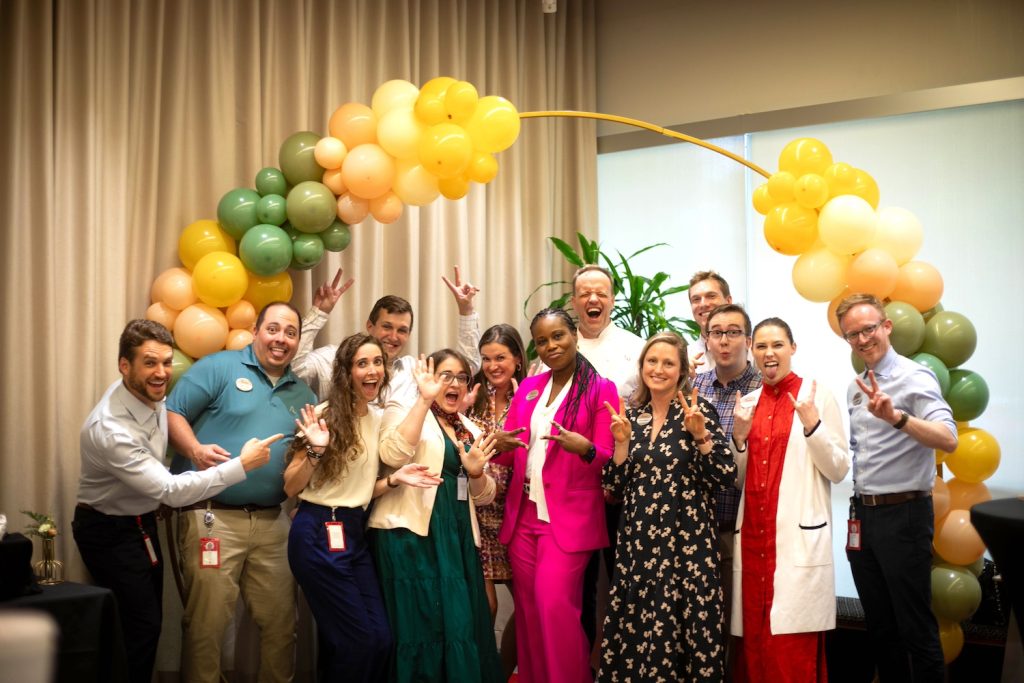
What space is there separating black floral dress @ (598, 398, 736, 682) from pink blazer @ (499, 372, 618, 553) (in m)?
0.14

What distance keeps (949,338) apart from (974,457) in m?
0.55

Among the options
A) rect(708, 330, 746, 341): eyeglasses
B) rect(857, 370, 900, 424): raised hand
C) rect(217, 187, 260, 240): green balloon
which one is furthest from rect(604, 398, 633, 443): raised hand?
rect(217, 187, 260, 240): green balloon

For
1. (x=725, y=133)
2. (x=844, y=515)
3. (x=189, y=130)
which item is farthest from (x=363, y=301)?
(x=844, y=515)

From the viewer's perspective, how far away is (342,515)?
12.4ft

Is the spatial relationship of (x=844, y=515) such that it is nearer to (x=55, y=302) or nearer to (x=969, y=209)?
(x=969, y=209)

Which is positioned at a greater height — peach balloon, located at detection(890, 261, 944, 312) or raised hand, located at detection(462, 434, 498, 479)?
peach balloon, located at detection(890, 261, 944, 312)

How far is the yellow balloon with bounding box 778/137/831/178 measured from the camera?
4.50 meters

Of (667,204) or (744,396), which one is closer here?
(744,396)

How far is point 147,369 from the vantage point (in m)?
3.60

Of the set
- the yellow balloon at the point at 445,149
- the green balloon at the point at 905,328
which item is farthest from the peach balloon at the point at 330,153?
the green balloon at the point at 905,328

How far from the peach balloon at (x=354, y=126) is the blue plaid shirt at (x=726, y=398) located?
180cm

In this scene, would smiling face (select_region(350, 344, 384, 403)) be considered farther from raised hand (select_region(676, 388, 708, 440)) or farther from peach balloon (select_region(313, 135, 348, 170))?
raised hand (select_region(676, 388, 708, 440))

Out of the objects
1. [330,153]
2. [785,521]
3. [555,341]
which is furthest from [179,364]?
[785,521]

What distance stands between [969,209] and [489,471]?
3.31m
